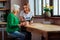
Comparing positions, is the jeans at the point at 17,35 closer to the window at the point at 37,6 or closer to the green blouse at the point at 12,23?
the green blouse at the point at 12,23

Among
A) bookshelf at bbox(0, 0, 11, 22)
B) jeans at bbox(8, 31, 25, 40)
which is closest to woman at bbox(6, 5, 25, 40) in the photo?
jeans at bbox(8, 31, 25, 40)

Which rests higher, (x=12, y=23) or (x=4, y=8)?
(x=4, y=8)

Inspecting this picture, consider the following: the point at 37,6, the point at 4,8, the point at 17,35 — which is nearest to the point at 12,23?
the point at 17,35

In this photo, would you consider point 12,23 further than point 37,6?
No

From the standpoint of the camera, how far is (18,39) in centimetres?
454

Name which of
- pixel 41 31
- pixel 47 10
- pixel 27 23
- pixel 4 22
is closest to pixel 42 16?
pixel 47 10

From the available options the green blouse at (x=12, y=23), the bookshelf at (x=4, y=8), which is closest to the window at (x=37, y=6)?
the bookshelf at (x=4, y=8)

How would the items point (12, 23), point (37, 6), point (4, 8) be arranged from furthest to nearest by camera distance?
point (4, 8) → point (37, 6) → point (12, 23)

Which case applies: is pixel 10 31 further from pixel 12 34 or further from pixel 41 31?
pixel 41 31

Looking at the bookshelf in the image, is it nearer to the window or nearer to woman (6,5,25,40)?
the window

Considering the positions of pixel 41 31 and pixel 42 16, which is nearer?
pixel 41 31

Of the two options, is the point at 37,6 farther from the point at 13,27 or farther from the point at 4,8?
the point at 13,27

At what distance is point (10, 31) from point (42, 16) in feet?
4.76

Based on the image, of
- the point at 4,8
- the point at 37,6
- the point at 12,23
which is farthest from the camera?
the point at 4,8
